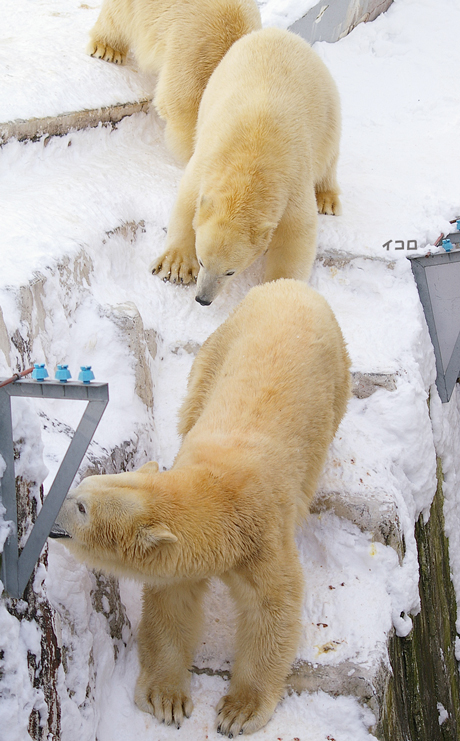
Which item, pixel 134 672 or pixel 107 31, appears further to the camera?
pixel 107 31

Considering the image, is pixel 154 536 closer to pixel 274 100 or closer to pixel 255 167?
pixel 255 167

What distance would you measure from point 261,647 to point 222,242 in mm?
2082

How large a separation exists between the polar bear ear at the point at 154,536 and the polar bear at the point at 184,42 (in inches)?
139

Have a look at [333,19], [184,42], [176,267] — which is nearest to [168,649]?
[176,267]

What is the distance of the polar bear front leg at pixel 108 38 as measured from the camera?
545 cm

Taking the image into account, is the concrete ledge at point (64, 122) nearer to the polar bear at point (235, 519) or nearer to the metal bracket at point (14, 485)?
the polar bear at point (235, 519)

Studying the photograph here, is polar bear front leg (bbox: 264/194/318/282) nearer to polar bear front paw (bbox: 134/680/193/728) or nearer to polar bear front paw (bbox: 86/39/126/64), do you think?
polar bear front paw (bbox: 86/39/126/64)

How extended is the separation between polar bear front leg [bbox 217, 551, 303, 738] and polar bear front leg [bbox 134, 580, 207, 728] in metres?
0.16

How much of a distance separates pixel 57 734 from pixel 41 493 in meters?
0.70

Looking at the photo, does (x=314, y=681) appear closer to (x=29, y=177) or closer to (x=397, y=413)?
(x=397, y=413)

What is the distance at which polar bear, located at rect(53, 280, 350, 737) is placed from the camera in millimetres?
2369

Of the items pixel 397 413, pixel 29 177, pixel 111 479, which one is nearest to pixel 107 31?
pixel 29 177

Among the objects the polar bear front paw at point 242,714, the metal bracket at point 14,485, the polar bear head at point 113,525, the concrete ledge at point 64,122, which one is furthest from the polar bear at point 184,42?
the polar bear front paw at point 242,714

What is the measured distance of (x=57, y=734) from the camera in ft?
6.97
